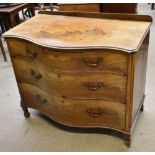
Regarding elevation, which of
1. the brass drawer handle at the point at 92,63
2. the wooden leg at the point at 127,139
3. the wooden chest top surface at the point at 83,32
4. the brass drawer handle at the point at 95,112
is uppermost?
the wooden chest top surface at the point at 83,32

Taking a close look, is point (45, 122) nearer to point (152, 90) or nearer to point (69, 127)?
point (69, 127)

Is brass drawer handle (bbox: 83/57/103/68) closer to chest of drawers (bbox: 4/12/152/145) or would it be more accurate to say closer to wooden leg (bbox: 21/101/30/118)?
chest of drawers (bbox: 4/12/152/145)

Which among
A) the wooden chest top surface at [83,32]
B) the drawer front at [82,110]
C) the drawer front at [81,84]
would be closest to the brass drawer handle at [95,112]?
the drawer front at [82,110]

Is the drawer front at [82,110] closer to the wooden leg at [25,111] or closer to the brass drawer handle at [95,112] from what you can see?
the brass drawer handle at [95,112]

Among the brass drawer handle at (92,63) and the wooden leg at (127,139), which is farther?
the wooden leg at (127,139)

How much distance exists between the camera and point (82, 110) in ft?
4.85

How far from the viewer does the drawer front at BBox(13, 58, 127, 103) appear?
4.24 feet

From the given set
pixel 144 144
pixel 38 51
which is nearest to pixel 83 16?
pixel 38 51

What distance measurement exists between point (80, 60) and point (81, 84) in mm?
166

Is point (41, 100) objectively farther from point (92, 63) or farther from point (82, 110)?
point (92, 63)

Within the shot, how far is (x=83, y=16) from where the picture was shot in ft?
5.38

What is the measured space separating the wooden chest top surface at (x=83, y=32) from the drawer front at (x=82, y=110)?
1.25 feet

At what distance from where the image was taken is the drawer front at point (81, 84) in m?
1.29

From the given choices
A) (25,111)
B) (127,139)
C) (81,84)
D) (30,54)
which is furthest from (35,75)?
(127,139)
